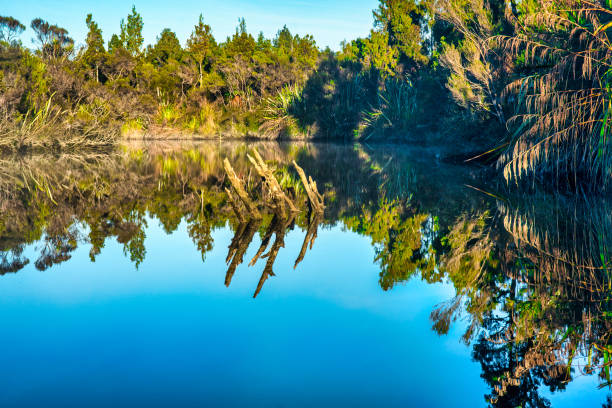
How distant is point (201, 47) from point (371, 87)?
19.4 m

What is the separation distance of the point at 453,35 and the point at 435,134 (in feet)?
22.1

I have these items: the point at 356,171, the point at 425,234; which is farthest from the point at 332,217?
the point at 356,171

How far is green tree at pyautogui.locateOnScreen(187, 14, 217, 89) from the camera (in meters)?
51.2

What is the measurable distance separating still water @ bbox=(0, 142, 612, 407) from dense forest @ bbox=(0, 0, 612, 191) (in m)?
2.50

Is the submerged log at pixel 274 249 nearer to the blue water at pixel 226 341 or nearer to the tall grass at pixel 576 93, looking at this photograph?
the blue water at pixel 226 341

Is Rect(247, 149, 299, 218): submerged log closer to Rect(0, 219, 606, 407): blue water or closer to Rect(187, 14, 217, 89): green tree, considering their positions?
Rect(0, 219, 606, 407): blue water

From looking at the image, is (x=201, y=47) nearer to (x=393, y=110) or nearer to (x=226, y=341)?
(x=393, y=110)

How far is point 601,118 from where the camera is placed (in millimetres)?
10586

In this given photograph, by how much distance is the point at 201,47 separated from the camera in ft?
170

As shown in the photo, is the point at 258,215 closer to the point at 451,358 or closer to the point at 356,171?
the point at 451,358

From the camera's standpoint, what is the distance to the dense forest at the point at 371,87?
11406 millimetres

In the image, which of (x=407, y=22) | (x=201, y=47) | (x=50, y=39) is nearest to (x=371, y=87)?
(x=407, y=22)

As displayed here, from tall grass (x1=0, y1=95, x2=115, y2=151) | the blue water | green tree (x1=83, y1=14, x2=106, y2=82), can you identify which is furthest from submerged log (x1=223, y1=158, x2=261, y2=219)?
green tree (x1=83, y1=14, x2=106, y2=82)

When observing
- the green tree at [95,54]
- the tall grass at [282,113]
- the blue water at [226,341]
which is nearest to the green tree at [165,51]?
the green tree at [95,54]
